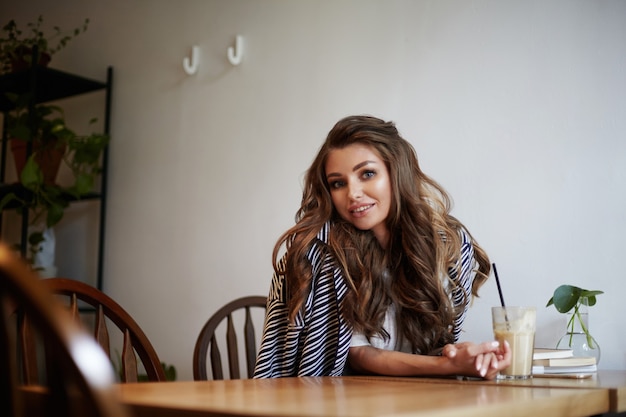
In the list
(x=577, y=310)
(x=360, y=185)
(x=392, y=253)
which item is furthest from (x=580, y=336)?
(x=360, y=185)

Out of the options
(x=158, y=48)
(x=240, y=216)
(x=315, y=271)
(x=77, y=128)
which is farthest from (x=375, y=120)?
(x=77, y=128)

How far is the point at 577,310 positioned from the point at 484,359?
598mm

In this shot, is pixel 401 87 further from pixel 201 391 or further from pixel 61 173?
pixel 61 173

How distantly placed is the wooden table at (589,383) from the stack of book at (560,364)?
29 mm

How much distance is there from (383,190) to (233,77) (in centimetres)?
124

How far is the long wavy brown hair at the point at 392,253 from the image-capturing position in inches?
64.7

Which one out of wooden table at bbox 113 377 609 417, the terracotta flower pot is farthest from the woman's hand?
the terracotta flower pot

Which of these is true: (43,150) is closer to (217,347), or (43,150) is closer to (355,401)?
(217,347)

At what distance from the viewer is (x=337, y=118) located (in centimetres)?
244

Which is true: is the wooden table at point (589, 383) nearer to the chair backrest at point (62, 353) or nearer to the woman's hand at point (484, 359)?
the woman's hand at point (484, 359)

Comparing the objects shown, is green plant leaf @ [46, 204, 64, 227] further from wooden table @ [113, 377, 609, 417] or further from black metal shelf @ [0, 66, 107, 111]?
wooden table @ [113, 377, 609, 417]

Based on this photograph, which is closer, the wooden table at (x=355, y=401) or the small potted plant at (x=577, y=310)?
the wooden table at (x=355, y=401)

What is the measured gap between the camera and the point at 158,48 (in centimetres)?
309

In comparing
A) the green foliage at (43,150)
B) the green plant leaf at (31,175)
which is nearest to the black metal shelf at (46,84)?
the green foliage at (43,150)
